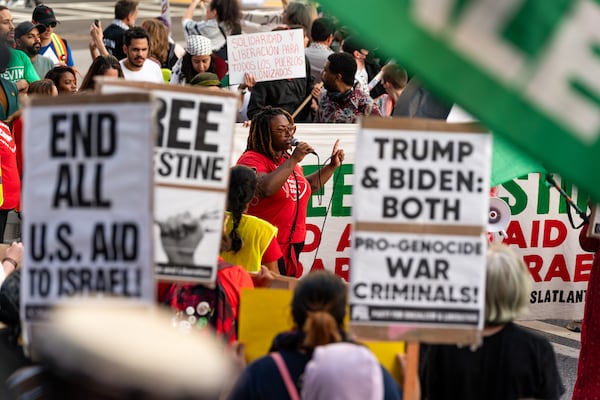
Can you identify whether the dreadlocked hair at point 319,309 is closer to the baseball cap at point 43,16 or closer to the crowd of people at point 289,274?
the crowd of people at point 289,274

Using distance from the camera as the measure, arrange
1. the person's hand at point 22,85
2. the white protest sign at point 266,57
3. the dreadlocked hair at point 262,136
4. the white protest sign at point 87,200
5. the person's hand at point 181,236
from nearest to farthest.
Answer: the white protest sign at point 87,200
the person's hand at point 181,236
the dreadlocked hair at point 262,136
the person's hand at point 22,85
the white protest sign at point 266,57

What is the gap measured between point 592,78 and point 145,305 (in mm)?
1547

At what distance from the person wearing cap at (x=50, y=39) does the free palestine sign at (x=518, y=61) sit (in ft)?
32.3

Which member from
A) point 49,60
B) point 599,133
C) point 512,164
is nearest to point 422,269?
point 599,133

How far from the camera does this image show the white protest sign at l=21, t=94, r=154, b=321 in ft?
13.3

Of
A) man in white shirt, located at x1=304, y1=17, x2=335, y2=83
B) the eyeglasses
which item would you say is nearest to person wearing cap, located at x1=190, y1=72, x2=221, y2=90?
man in white shirt, located at x1=304, y1=17, x2=335, y2=83

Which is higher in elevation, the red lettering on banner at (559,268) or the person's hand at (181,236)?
the person's hand at (181,236)

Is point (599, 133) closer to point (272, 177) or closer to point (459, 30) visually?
point (459, 30)

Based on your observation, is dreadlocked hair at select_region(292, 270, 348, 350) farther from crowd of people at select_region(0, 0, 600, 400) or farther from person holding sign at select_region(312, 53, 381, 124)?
person holding sign at select_region(312, 53, 381, 124)

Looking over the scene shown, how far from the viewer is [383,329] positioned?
4508 millimetres

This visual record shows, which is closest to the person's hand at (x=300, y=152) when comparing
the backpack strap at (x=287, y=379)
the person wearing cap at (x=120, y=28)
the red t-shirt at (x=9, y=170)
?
the red t-shirt at (x=9, y=170)

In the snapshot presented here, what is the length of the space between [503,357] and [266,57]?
703cm

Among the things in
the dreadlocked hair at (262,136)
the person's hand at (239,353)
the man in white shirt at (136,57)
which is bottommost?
the person's hand at (239,353)

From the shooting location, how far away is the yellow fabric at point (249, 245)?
6250 mm
